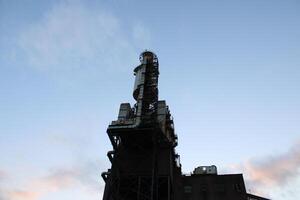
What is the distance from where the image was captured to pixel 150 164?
143 feet

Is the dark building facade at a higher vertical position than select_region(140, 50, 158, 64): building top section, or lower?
lower

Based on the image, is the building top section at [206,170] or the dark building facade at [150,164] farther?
the building top section at [206,170]

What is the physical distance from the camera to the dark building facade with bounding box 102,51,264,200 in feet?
139

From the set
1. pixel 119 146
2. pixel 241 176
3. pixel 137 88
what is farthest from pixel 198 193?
pixel 137 88

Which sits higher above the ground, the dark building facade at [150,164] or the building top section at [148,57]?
the building top section at [148,57]

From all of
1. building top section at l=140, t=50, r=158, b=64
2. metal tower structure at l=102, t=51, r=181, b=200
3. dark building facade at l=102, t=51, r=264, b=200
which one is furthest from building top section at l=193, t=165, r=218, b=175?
building top section at l=140, t=50, r=158, b=64

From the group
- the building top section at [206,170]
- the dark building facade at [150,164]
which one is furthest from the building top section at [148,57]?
the building top section at [206,170]

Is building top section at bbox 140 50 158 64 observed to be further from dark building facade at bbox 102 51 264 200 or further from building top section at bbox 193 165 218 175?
building top section at bbox 193 165 218 175

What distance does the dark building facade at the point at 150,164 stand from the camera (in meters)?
42.2

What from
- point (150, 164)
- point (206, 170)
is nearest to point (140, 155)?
point (150, 164)

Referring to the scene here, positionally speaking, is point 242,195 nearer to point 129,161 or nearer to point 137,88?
point 129,161

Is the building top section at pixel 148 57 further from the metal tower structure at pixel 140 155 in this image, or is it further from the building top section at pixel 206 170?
the building top section at pixel 206 170

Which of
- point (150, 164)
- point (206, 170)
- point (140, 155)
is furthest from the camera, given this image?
point (206, 170)

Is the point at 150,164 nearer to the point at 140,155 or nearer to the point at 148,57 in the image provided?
the point at 140,155
